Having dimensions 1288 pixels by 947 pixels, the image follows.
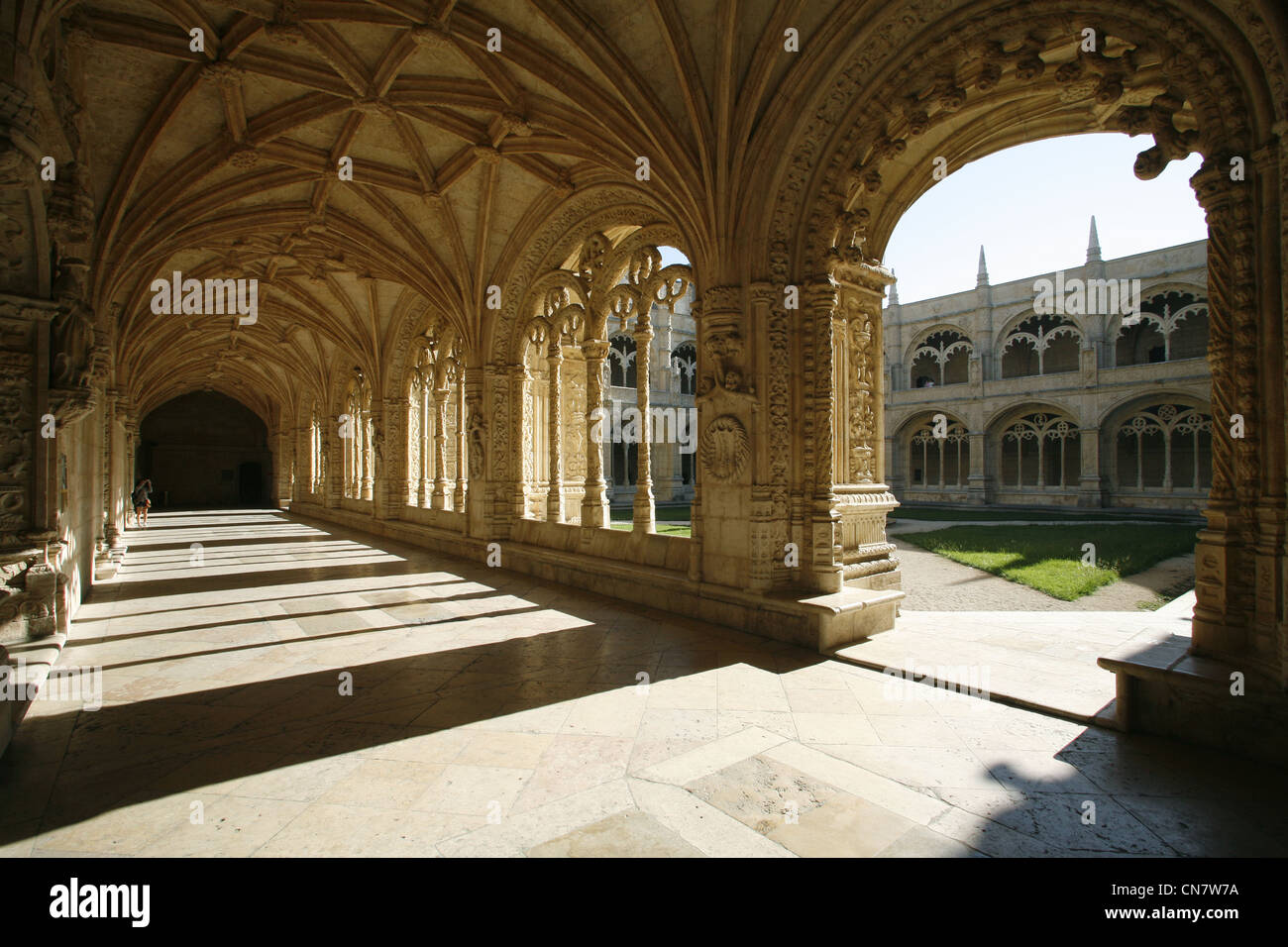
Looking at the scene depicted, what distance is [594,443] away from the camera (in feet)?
27.9

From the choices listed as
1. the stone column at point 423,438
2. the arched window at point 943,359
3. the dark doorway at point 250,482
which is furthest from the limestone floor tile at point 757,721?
the dark doorway at point 250,482

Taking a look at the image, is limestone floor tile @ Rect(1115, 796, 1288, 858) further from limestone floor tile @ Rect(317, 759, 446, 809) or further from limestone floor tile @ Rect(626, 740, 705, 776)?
limestone floor tile @ Rect(317, 759, 446, 809)

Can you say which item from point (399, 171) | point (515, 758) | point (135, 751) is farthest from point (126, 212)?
point (515, 758)

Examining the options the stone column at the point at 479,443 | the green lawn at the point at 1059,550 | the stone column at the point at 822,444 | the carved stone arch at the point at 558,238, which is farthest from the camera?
the stone column at the point at 479,443

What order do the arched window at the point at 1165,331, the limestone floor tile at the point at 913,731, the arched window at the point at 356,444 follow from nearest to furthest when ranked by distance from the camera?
the limestone floor tile at the point at 913,731 → the arched window at the point at 356,444 → the arched window at the point at 1165,331

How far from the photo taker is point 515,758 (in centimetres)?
301

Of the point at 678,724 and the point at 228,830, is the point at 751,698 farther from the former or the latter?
the point at 228,830

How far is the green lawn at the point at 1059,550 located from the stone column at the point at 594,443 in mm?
5834

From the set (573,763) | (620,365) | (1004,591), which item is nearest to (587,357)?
(1004,591)

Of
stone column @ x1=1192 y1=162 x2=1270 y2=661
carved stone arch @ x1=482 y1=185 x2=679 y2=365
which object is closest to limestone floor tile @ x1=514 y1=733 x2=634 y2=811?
stone column @ x1=1192 y1=162 x2=1270 y2=661

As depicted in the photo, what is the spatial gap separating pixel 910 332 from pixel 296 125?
94.3 feet

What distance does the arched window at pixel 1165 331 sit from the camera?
75.5ft

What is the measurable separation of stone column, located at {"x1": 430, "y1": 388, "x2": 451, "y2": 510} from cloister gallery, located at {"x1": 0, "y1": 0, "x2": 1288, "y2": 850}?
72mm

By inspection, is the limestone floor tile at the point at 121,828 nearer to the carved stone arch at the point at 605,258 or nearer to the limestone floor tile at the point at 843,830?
the limestone floor tile at the point at 843,830
